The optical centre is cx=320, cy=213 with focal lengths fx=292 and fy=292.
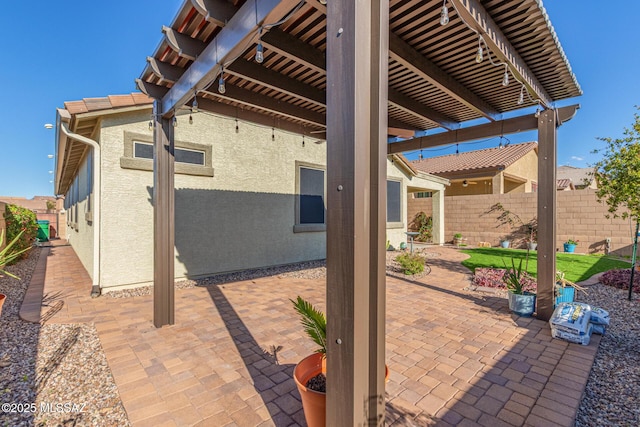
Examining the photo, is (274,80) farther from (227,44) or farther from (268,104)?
(227,44)

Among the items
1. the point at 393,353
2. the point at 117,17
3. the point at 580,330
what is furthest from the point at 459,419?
the point at 117,17

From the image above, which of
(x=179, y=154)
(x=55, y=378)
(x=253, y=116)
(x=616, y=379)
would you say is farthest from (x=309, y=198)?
(x=616, y=379)

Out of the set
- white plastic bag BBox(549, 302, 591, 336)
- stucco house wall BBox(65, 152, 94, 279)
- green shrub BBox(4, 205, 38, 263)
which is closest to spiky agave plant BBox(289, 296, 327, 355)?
white plastic bag BBox(549, 302, 591, 336)

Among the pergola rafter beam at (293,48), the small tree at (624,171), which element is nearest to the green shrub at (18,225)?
the pergola rafter beam at (293,48)

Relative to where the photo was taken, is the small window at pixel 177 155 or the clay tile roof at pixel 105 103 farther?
the small window at pixel 177 155

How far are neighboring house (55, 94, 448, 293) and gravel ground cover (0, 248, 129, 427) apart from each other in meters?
1.90

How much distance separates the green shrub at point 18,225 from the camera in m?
8.57

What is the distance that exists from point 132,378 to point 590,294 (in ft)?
24.4

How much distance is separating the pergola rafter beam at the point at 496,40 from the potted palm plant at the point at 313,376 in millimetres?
2716

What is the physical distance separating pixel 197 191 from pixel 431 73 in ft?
17.5

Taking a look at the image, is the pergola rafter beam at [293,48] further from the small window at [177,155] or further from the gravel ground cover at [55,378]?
the small window at [177,155]

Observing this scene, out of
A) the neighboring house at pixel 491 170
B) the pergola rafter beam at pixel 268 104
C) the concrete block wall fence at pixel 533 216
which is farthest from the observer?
the neighboring house at pixel 491 170

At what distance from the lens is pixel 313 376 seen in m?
2.11

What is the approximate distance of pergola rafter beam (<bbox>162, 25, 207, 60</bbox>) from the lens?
3.00m
